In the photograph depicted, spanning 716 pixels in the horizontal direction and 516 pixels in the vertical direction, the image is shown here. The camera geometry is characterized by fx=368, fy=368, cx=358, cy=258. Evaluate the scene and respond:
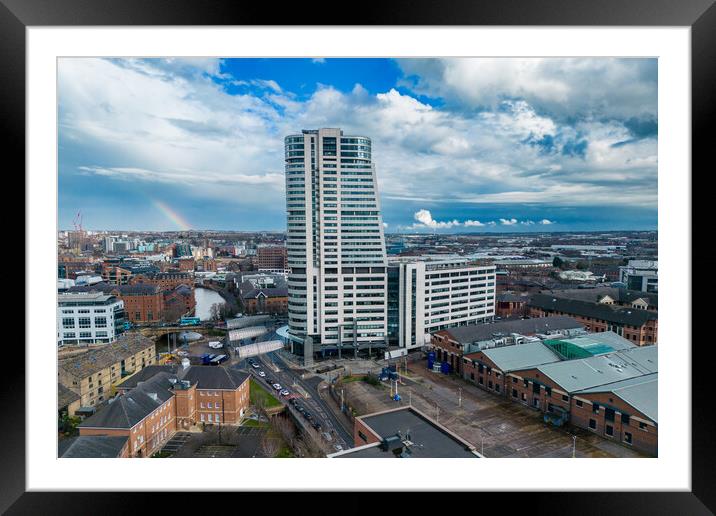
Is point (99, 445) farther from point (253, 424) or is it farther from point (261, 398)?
point (261, 398)

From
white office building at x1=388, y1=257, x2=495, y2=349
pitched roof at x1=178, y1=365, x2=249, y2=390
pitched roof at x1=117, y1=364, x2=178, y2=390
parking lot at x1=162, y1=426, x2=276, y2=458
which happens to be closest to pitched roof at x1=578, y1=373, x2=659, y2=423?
parking lot at x1=162, y1=426, x2=276, y2=458

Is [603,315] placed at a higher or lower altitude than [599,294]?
lower

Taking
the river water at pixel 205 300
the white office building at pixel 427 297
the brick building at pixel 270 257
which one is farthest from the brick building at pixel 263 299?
the white office building at pixel 427 297

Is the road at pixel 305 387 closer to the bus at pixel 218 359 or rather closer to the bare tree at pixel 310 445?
the bare tree at pixel 310 445

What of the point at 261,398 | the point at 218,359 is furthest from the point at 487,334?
the point at 218,359
